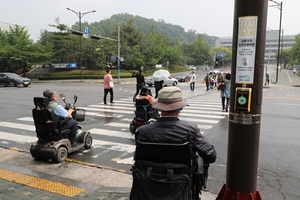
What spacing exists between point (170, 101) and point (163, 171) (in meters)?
0.67

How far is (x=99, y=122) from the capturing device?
10016 millimetres

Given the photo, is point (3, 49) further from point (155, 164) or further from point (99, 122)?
point (155, 164)

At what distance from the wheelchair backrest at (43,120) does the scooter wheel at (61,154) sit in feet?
0.83

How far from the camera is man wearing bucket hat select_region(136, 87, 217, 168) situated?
2.57 meters

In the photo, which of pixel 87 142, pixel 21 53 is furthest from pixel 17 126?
pixel 21 53

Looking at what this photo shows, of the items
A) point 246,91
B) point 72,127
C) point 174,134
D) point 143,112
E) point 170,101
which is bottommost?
point 72,127

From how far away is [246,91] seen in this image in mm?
2699

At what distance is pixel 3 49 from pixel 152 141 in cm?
4859

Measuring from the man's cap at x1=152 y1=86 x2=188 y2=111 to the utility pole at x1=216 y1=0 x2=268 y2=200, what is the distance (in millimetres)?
522

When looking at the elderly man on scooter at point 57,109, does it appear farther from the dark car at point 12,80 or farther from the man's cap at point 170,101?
the dark car at point 12,80

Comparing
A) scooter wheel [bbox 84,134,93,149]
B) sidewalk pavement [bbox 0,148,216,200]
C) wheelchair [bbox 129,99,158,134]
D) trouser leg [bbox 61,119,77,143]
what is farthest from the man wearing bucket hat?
wheelchair [bbox 129,99,158,134]

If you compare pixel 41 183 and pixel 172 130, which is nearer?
pixel 172 130

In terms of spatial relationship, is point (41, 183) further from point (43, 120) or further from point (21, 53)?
point (21, 53)

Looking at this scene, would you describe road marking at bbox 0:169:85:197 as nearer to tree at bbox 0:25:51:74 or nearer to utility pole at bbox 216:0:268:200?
utility pole at bbox 216:0:268:200
